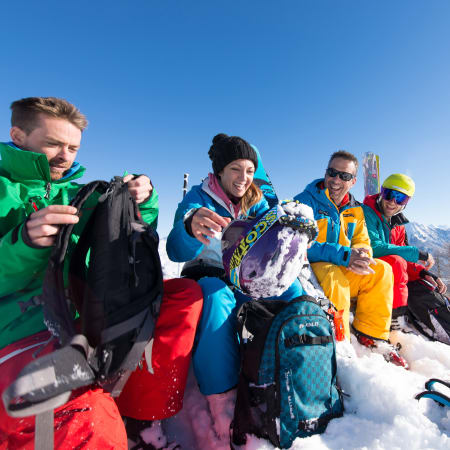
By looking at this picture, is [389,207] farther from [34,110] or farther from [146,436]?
[34,110]

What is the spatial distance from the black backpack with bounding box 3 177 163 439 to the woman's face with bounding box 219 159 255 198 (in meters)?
1.13

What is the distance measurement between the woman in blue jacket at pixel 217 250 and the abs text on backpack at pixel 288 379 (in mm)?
128

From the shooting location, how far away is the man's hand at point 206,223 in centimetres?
138

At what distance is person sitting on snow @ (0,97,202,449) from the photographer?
971 millimetres

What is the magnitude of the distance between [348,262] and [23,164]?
2.80 m

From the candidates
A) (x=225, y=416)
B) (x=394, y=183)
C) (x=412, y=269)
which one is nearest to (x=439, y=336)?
(x=412, y=269)

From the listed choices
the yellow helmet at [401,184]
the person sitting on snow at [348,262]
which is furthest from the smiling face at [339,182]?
the yellow helmet at [401,184]

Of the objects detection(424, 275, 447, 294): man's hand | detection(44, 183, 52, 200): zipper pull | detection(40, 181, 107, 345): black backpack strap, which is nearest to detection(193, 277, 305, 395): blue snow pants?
detection(40, 181, 107, 345): black backpack strap

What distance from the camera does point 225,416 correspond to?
4.50 ft

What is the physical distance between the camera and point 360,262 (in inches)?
96.0

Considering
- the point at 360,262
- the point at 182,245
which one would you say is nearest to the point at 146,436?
the point at 182,245

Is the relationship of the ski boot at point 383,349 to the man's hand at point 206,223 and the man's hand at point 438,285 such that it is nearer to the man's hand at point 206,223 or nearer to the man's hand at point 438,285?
the man's hand at point 438,285

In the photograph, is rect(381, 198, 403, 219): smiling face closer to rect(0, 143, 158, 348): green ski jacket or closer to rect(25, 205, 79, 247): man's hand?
rect(0, 143, 158, 348): green ski jacket

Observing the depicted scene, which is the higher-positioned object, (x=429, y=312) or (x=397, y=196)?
(x=397, y=196)
